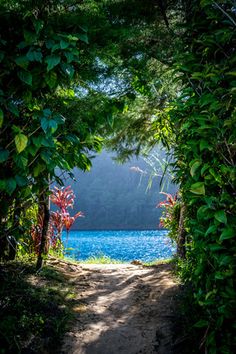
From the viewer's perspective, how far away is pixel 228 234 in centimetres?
207

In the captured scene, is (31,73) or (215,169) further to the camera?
(31,73)

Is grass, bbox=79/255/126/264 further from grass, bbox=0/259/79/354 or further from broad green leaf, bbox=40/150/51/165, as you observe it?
broad green leaf, bbox=40/150/51/165

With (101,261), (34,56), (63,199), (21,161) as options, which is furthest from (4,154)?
(101,261)

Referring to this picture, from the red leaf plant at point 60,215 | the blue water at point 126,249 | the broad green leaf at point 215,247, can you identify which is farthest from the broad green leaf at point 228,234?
the red leaf plant at point 60,215

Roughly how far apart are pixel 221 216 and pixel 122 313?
2.22 m

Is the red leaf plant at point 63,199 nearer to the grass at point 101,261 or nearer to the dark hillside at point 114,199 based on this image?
the grass at point 101,261

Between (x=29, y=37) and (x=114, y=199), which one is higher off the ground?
(x=114, y=199)

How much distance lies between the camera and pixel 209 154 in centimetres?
236

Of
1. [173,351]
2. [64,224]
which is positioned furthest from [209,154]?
[64,224]

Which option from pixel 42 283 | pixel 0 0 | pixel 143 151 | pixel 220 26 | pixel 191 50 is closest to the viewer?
pixel 0 0

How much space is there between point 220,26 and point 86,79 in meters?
1.28

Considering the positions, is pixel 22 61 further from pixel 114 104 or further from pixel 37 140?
pixel 114 104

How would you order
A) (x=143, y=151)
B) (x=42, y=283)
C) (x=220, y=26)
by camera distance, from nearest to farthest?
1. (x=220, y=26)
2. (x=42, y=283)
3. (x=143, y=151)

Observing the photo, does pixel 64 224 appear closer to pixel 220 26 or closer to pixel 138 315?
pixel 138 315
